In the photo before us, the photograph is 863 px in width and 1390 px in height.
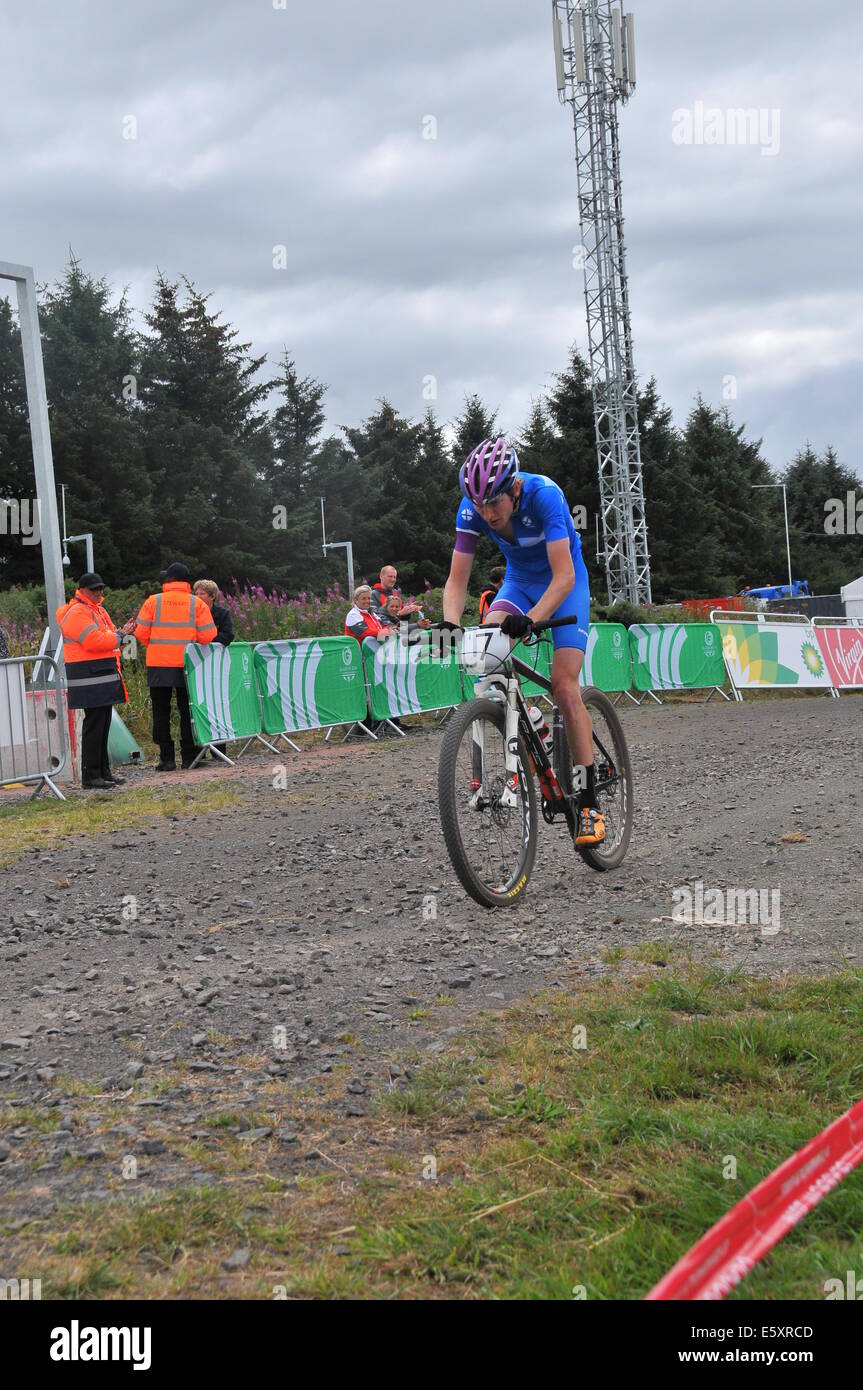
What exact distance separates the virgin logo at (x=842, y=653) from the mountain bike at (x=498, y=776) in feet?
60.5

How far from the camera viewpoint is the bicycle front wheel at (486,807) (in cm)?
563

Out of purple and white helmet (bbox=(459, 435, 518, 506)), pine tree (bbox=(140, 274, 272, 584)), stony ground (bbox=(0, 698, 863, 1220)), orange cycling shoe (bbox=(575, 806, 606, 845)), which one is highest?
pine tree (bbox=(140, 274, 272, 584))

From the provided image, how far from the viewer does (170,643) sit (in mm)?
13539

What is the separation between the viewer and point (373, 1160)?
3.12 m

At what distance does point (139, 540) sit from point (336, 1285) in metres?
47.3

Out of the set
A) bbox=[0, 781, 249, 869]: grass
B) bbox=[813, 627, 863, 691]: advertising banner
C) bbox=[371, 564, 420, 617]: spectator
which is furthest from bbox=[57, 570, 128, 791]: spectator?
bbox=[813, 627, 863, 691]: advertising banner

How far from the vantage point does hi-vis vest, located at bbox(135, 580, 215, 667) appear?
13531 millimetres

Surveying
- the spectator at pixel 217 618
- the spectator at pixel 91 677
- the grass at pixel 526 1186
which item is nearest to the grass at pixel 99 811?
the spectator at pixel 91 677

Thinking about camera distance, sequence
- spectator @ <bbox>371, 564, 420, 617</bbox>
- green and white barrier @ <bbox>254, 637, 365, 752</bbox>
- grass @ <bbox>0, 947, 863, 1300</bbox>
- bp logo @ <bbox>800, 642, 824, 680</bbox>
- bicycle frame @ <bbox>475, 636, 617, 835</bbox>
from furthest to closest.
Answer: bp logo @ <bbox>800, 642, 824, 680</bbox>, spectator @ <bbox>371, 564, 420, 617</bbox>, green and white barrier @ <bbox>254, 637, 365, 752</bbox>, bicycle frame @ <bbox>475, 636, 617, 835</bbox>, grass @ <bbox>0, 947, 863, 1300</bbox>

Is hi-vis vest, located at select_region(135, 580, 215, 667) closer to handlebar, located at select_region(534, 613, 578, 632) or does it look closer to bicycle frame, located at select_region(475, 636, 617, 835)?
bicycle frame, located at select_region(475, 636, 617, 835)

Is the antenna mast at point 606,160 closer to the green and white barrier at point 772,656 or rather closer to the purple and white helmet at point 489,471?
the green and white barrier at point 772,656

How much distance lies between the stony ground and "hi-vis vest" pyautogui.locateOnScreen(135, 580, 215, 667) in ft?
11.2

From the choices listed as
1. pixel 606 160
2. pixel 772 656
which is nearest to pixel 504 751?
pixel 772 656
